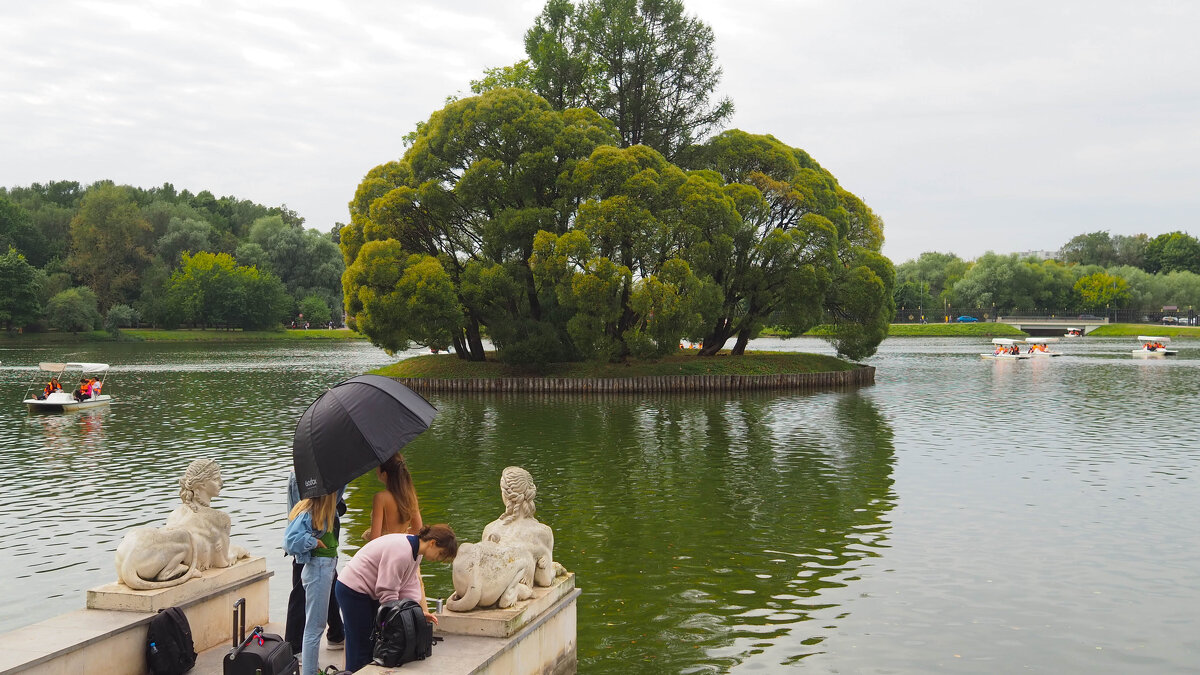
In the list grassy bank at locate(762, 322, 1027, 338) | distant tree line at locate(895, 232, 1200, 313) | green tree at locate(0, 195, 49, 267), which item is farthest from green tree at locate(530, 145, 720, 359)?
distant tree line at locate(895, 232, 1200, 313)

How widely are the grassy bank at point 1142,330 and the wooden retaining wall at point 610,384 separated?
295 ft

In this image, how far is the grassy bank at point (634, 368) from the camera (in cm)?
4309

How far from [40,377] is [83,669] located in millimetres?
47473

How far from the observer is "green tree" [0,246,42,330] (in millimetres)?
82562

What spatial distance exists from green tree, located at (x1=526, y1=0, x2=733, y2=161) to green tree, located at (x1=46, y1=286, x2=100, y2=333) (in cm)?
5879

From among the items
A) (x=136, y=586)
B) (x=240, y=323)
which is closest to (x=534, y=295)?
(x=136, y=586)

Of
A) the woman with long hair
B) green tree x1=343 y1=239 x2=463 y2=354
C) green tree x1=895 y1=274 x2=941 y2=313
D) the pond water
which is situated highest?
green tree x1=895 y1=274 x2=941 y2=313

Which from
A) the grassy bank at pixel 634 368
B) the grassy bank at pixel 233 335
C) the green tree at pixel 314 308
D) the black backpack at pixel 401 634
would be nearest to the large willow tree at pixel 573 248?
the grassy bank at pixel 634 368

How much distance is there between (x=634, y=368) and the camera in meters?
43.3

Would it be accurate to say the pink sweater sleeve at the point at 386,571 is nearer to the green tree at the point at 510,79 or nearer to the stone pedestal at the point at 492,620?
the stone pedestal at the point at 492,620

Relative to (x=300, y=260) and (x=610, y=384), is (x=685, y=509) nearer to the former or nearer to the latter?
(x=610, y=384)

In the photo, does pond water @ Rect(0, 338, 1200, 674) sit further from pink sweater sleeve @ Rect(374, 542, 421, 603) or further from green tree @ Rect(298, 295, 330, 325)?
green tree @ Rect(298, 295, 330, 325)

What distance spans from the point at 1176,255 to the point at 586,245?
158 m

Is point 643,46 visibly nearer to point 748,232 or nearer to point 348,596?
point 748,232
